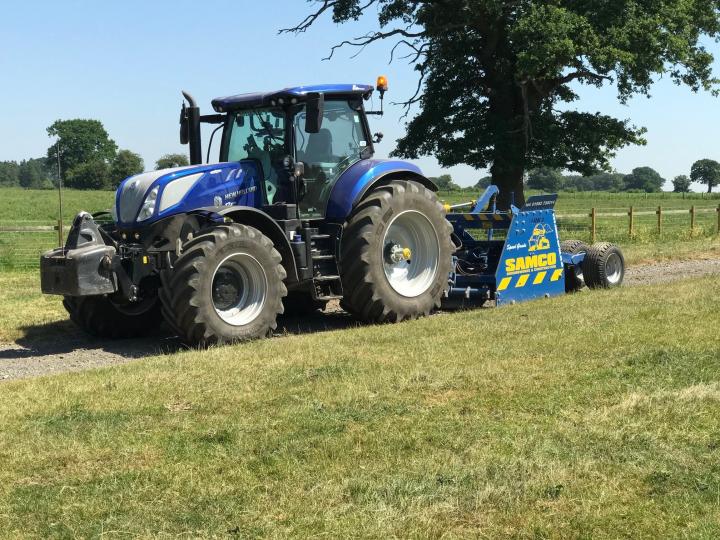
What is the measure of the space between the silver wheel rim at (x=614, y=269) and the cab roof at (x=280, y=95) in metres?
4.45

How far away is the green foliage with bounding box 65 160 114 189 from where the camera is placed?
86188 mm

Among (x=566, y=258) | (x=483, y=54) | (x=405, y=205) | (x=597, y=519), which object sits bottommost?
(x=597, y=519)

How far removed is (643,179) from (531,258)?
136 m

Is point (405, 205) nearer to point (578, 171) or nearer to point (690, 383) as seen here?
point (690, 383)

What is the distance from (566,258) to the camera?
12.2 m

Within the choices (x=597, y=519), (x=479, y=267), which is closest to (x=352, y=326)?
(x=479, y=267)

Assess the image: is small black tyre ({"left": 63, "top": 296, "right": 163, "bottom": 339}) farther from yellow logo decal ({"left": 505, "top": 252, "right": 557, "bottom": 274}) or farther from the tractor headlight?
yellow logo decal ({"left": 505, "top": 252, "right": 557, "bottom": 274})

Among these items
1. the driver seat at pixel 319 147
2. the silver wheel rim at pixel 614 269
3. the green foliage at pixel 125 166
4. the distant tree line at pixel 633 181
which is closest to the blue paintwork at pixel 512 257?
the silver wheel rim at pixel 614 269

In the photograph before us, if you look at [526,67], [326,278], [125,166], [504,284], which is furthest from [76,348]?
[125,166]

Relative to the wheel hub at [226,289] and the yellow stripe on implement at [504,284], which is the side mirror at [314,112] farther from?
the yellow stripe on implement at [504,284]

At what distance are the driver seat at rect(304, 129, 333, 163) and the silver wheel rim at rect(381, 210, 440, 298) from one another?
1.14m

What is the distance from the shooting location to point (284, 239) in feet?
30.8

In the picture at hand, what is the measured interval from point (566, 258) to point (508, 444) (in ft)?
25.2

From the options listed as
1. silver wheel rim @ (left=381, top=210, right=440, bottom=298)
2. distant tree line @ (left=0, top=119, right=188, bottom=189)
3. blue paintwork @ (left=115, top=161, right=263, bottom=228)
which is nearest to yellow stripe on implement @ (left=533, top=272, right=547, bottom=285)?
silver wheel rim @ (left=381, top=210, right=440, bottom=298)
